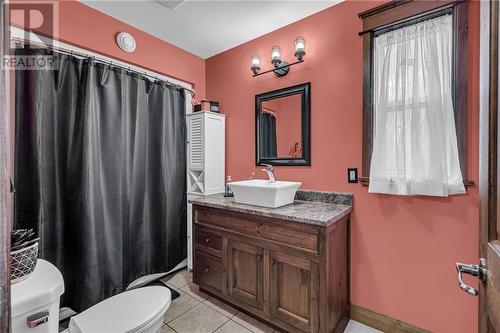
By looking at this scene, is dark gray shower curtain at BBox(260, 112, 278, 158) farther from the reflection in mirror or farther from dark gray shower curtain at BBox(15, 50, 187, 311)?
dark gray shower curtain at BBox(15, 50, 187, 311)

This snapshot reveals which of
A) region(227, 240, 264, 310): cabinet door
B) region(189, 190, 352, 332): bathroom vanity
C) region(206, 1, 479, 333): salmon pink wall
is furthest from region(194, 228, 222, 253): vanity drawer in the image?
region(206, 1, 479, 333): salmon pink wall

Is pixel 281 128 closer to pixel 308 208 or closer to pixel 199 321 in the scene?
pixel 308 208

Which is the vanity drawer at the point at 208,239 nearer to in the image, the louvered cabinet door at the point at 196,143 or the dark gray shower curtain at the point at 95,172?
the dark gray shower curtain at the point at 95,172

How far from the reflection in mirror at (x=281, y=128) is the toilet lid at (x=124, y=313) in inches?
58.1

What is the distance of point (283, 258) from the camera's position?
166cm

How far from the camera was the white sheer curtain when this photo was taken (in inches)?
58.0

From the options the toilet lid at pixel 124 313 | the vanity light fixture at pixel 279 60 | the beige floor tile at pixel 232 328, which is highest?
the vanity light fixture at pixel 279 60

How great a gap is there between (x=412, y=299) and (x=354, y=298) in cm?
40

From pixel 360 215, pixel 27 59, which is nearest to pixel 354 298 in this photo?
pixel 360 215

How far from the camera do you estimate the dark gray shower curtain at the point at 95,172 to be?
66.2 inches

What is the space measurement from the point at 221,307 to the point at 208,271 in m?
0.31

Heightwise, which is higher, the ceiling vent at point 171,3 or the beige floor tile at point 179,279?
the ceiling vent at point 171,3

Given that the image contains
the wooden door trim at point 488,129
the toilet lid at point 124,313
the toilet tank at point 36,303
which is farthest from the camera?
the toilet lid at point 124,313

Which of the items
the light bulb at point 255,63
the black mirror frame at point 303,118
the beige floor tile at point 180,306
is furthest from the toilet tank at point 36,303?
the light bulb at point 255,63
